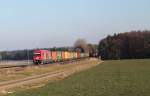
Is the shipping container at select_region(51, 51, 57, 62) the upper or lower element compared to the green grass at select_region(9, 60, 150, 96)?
upper

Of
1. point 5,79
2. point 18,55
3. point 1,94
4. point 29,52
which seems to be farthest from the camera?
point 18,55

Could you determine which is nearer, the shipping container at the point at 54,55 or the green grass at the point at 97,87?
the green grass at the point at 97,87

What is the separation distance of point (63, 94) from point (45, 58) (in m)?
66.5

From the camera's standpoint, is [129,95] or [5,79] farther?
[5,79]

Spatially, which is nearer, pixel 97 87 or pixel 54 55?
pixel 97 87

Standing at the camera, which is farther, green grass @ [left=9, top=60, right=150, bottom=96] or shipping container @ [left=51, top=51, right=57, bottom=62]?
shipping container @ [left=51, top=51, right=57, bottom=62]

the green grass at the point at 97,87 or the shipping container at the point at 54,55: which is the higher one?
the shipping container at the point at 54,55

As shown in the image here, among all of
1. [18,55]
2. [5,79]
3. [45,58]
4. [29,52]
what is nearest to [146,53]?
[18,55]

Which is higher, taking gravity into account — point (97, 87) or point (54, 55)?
point (54, 55)

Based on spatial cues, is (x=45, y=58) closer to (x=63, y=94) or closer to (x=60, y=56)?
(x=60, y=56)

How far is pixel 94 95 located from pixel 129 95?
80.1 inches

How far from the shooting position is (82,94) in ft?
84.6

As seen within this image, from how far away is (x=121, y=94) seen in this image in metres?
25.4

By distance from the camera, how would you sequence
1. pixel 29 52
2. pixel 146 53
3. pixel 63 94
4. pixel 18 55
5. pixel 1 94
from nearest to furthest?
pixel 63 94 < pixel 1 94 < pixel 29 52 < pixel 18 55 < pixel 146 53
